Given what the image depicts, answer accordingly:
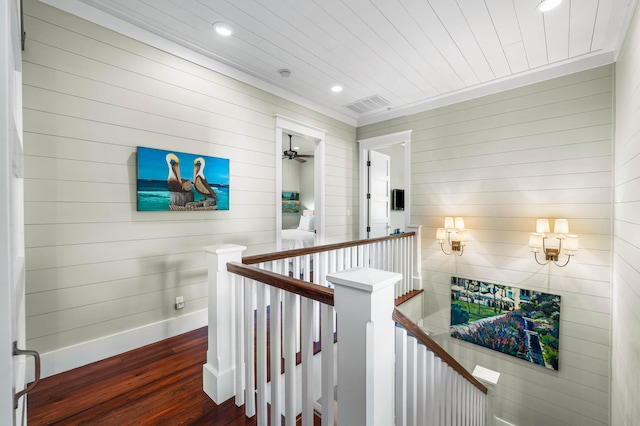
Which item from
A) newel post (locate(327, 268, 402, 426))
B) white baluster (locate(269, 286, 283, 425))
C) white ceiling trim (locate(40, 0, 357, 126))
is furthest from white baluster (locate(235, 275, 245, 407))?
white ceiling trim (locate(40, 0, 357, 126))

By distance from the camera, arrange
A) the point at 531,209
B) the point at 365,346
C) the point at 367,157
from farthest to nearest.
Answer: the point at 367,157, the point at 531,209, the point at 365,346

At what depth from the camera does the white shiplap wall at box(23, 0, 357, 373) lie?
6.59 ft

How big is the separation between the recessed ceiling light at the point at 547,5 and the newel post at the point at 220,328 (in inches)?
121

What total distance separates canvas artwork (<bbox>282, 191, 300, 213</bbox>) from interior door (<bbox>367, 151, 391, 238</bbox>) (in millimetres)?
3814

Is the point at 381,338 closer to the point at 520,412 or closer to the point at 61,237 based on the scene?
the point at 61,237

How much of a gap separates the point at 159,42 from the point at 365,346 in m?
3.08

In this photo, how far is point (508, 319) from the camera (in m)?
3.46

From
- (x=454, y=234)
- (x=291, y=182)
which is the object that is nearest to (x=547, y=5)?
(x=454, y=234)

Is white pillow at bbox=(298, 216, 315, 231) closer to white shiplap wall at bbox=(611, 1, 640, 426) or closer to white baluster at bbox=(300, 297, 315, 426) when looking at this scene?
white shiplap wall at bbox=(611, 1, 640, 426)

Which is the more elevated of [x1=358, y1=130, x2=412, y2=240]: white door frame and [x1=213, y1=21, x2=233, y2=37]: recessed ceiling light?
[x1=213, y1=21, x2=233, y2=37]: recessed ceiling light

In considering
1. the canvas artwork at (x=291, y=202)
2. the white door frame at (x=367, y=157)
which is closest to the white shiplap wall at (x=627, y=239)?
the white door frame at (x=367, y=157)

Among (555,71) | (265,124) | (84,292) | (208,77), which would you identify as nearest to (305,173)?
(265,124)

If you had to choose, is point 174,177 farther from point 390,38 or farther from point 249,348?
point 390,38

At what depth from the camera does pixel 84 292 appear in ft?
7.22
